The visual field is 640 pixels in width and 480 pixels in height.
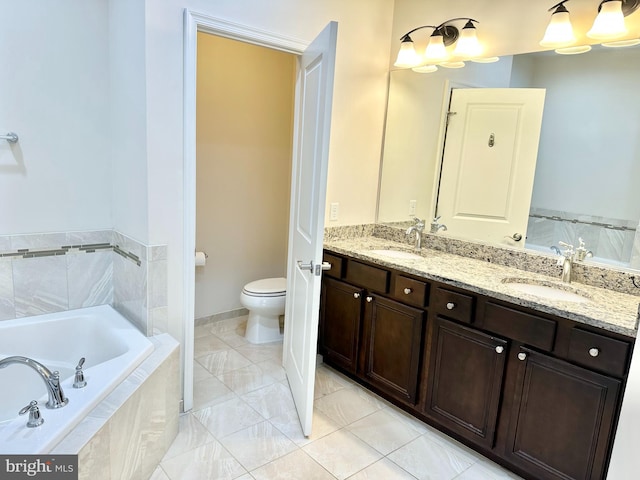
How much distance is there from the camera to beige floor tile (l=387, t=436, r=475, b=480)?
2059 millimetres

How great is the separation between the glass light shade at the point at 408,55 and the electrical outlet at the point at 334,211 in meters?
1.03

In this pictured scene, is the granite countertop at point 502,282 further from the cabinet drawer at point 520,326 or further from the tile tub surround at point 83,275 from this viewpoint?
the tile tub surround at point 83,275

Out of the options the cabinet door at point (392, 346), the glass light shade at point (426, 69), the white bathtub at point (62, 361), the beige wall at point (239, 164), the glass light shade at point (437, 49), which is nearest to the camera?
the white bathtub at point (62, 361)

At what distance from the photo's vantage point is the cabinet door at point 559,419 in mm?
1706

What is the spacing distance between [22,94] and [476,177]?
8.28 ft

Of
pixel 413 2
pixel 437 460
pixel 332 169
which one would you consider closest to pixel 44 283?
pixel 332 169

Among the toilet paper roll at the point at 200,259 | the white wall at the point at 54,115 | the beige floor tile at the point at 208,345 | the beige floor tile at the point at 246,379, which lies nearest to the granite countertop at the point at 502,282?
the beige floor tile at the point at 246,379

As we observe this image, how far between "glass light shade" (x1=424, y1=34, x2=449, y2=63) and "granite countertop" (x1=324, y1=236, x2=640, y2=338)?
121 cm

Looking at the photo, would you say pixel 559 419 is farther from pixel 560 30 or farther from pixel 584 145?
pixel 560 30

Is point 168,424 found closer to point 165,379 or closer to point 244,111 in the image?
point 165,379

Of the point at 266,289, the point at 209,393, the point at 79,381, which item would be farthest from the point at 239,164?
the point at 79,381

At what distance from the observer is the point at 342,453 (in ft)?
7.13

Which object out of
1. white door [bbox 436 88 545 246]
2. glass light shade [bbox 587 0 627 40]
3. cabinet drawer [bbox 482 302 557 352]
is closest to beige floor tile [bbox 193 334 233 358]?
white door [bbox 436 88 545 246]

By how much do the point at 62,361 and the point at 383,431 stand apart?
1.73 metres
